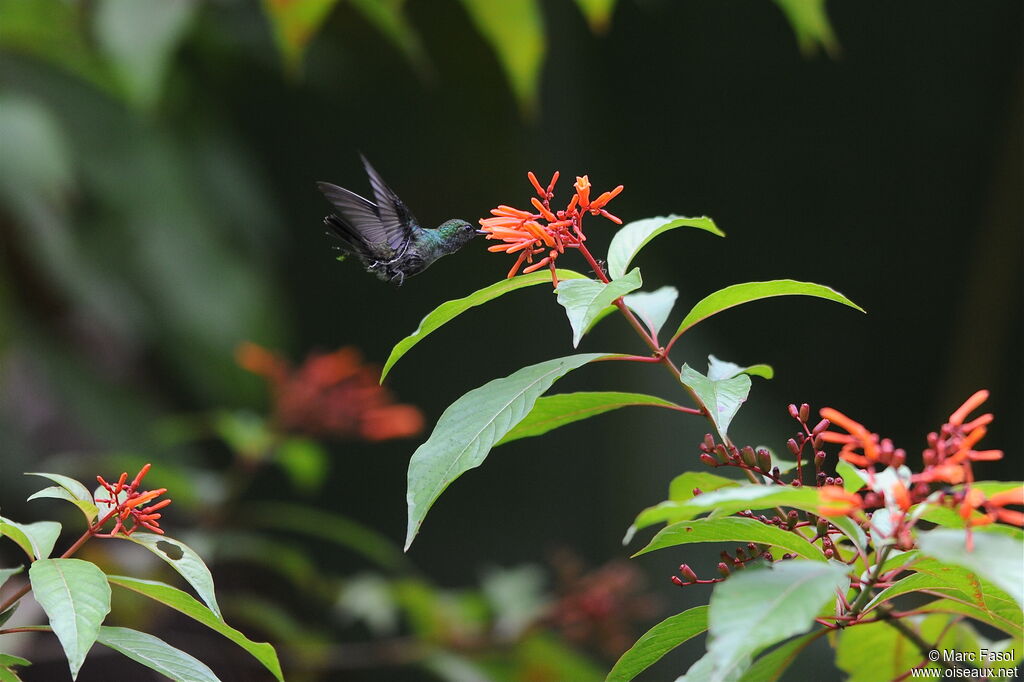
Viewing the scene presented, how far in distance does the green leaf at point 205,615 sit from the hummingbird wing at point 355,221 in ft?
0.84

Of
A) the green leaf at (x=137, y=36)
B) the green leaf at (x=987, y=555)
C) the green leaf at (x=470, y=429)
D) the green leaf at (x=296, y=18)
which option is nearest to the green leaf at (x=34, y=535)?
the green leaf at (x=470, y=429)

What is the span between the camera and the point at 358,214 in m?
0.71

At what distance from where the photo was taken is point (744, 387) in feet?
1.85

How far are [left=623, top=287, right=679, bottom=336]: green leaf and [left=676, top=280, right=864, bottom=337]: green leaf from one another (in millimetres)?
57

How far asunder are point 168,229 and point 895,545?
1.93 meters

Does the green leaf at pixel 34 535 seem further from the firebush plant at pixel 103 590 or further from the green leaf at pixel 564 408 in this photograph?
the green leaf at pixel 564 408

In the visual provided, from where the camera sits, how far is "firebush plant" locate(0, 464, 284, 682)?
18.1 inches

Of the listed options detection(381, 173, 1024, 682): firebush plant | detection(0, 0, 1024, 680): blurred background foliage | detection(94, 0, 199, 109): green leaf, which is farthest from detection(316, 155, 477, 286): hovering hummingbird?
detection(0, 0, 1024, 680): blurred background foliage

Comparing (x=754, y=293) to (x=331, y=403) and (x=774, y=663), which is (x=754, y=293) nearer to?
(x=774, y=663)

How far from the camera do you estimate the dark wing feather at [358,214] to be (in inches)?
27.3

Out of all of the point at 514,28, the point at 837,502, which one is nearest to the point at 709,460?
the point at 837,502

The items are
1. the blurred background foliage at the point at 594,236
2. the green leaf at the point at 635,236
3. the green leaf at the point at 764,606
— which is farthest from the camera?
the blurred background foliage at the point at 594,236

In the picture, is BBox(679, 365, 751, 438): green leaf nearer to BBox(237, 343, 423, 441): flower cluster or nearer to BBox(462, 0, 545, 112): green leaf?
BBox(462, 0, 545, 112): green leaf

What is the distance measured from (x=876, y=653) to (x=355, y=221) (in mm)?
458
